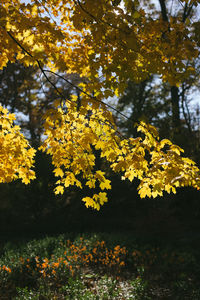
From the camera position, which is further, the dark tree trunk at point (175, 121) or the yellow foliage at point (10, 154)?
the dark tree trunk at point (175, 121)

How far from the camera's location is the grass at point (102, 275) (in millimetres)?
4965

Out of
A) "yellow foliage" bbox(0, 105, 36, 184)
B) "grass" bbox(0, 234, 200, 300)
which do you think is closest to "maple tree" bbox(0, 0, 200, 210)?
"yellow foliage" bbox(0, 105, 36, 184)

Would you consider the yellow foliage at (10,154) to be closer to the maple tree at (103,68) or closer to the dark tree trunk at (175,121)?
the maple tree at (103,68)

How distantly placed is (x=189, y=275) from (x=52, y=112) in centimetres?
494

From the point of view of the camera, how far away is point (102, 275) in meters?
6.18

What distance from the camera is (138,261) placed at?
664 centimetres

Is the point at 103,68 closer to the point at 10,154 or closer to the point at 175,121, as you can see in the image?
the point at 10,154

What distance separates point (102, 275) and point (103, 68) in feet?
16.2

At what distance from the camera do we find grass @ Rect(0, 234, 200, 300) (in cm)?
496

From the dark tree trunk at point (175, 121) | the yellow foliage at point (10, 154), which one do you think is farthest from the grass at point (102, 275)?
the dark tree trunk at point (175, 121)

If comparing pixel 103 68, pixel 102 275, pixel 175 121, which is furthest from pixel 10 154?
pixel 175 121

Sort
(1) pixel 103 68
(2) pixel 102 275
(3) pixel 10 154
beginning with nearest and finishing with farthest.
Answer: (1) pixel 103 68 → (3) pixel 10 154 → (2) pixel 102 275

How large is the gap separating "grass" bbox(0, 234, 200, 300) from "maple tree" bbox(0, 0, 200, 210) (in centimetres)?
244

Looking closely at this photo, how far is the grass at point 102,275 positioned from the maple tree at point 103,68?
8.00ft
